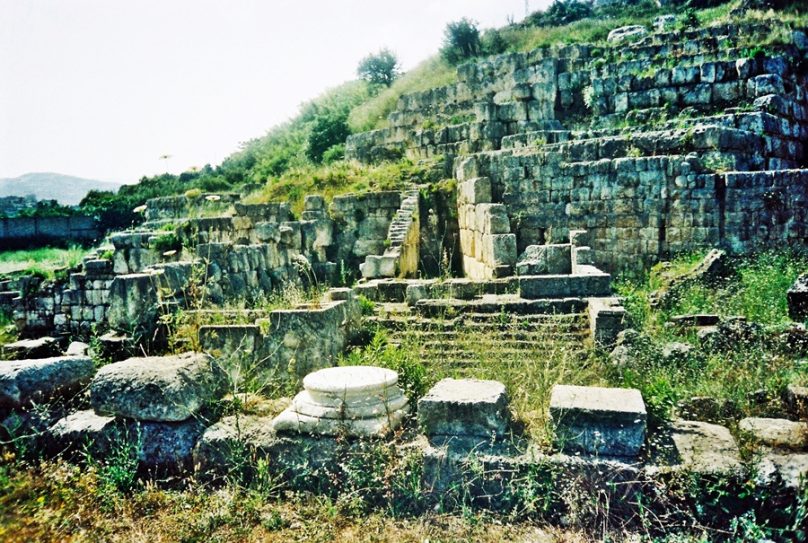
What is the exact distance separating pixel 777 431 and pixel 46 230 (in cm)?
3017

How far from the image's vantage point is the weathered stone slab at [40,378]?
4762mm

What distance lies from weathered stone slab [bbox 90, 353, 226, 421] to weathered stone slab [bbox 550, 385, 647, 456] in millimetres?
2736

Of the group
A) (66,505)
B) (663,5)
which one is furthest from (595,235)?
(663,5)

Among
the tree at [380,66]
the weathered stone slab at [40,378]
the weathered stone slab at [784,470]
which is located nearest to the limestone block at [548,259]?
the weathered stone slab at [784,470]

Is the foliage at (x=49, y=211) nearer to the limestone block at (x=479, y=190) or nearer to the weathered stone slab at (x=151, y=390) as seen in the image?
the limestone block at (x=479, y=190)

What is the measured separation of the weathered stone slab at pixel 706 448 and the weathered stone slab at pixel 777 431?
0.60 feet

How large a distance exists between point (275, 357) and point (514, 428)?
279 cm

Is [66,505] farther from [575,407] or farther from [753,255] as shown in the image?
[753,255]

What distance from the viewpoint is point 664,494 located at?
349 cm

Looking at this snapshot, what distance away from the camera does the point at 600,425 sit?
148 inches

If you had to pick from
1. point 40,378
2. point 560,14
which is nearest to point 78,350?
point 40,378

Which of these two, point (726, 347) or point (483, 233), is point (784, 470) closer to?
point (726, 347)

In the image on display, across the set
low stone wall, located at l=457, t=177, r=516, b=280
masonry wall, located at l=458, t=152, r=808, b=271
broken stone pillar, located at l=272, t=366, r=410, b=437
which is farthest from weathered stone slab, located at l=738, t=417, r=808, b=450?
masonry wall, located at l=458, t=152, r=808, b=271

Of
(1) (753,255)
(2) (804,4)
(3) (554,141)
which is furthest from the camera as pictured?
(2) (804,4)
